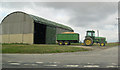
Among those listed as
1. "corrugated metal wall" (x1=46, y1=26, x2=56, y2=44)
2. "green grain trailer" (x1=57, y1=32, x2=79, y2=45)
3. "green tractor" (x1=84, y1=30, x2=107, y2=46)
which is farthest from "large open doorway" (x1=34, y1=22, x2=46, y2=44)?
"green tractor" (x1=84, y1=30, x2=107, y2=46)

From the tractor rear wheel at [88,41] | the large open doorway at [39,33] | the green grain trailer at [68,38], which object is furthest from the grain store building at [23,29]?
the tractor rear wheel at [88,41]

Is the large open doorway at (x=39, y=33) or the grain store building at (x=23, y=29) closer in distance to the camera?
the grain store building at (x=23, y=29)

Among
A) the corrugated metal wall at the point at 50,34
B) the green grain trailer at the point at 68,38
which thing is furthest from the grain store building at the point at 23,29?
the green grain trailer at the point at 68,38

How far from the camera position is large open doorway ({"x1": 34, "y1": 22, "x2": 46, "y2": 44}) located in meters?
37.5

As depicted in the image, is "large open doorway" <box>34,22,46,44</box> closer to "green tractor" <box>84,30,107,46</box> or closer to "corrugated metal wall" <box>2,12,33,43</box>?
"corrugated metal wall" <box>2,12,33,43</box>

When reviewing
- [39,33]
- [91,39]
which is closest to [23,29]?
[39,33]

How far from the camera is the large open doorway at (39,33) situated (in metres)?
37.5

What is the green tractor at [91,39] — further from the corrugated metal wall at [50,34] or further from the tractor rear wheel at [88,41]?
the corrugated metal wall at [50,34]

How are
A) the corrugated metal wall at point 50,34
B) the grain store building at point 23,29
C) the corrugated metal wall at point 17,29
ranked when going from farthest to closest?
the corrugated metal wall at point 50,34
the corrugated metal wall at point 17,29
the grain store building at point 23,29

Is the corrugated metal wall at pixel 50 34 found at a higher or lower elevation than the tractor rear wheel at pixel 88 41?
higher

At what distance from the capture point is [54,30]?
48469 mm

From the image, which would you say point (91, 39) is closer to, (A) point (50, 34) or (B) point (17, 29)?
(A) point (50, 34)

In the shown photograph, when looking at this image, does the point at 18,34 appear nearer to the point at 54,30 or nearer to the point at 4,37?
the point at 4,37

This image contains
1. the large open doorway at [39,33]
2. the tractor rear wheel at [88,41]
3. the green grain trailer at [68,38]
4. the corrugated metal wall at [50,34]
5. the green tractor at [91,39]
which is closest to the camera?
the tractor rear wheel at [88,41]
